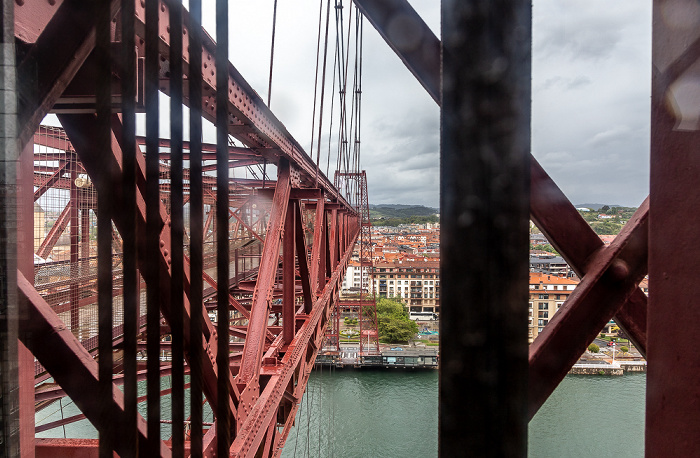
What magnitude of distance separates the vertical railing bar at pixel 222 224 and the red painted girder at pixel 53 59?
0.30 metres

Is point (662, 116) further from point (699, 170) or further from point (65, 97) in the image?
point (65, 97)

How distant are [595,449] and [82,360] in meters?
23.8

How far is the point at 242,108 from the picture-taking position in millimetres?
2428

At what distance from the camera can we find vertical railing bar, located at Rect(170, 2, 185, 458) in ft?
3.13

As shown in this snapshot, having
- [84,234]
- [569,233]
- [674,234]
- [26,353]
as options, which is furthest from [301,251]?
[84,234]

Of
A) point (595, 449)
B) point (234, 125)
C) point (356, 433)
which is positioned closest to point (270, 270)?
point (234, 125)

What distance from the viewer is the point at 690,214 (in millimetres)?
669

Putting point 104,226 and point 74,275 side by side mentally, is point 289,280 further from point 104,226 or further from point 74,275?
point 104,226

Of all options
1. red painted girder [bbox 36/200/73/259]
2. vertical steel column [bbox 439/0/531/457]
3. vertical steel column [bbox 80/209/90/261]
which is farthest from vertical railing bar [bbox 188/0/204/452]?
red painted girder [bbox 36/200/73/259]

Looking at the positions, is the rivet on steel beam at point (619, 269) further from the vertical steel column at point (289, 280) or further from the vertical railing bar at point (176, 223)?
the vertical steel column at point (289, 280)

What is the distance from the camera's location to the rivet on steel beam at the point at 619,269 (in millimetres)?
883

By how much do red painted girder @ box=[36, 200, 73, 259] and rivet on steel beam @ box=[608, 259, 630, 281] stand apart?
8.08 metres

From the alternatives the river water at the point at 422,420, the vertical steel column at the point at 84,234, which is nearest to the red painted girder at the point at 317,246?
the vertical steel column at the point at 84,234

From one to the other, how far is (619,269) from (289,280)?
3749 millimetres
